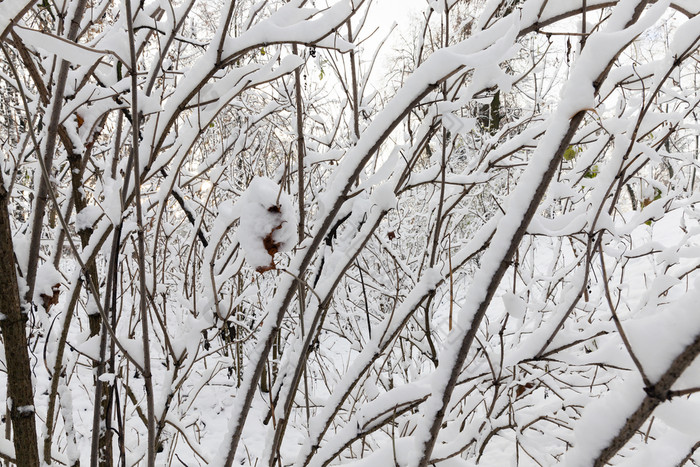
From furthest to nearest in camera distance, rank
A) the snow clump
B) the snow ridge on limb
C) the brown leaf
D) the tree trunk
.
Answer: the brown leaf → the tree trunk → the snow clump → the snow ridge on limb

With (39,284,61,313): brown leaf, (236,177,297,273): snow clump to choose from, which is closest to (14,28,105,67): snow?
(236,177,297,273): snow clump

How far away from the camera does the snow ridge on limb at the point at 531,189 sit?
0.53m

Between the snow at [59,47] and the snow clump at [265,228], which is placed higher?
the snow at [59,47]

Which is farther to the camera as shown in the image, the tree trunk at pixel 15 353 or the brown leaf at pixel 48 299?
the brown leaf at pixel 48 299

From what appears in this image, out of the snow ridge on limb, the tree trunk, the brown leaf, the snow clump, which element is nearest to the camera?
the snow ridge on limb

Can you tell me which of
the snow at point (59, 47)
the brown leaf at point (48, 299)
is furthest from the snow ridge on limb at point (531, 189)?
the brown leaf at point (48, 299)

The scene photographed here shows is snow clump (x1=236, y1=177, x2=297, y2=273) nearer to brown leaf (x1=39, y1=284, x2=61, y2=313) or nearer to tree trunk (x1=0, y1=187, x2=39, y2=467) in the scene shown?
tree trunk (x1=0, y1=187, x2=39, y2=467)

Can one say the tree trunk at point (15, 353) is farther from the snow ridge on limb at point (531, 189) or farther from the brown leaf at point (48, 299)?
the snow ridge on limb at point (531, 189)

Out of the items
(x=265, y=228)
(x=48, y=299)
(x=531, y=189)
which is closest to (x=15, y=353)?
(x=48, y=299)

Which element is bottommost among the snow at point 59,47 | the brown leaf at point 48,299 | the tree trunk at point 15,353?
the tree trunk at point 15,353

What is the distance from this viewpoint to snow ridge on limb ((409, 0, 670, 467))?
532mm

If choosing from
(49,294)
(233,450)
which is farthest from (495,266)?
(49,294)

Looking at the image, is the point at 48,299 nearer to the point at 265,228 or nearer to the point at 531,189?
the point at 265,228

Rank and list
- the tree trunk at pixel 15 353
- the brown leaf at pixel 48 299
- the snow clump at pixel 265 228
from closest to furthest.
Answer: the snow clump at pixel 265 228 < the tree trunk at pixel 15 353 < the brown leaf at pixel 48 299
